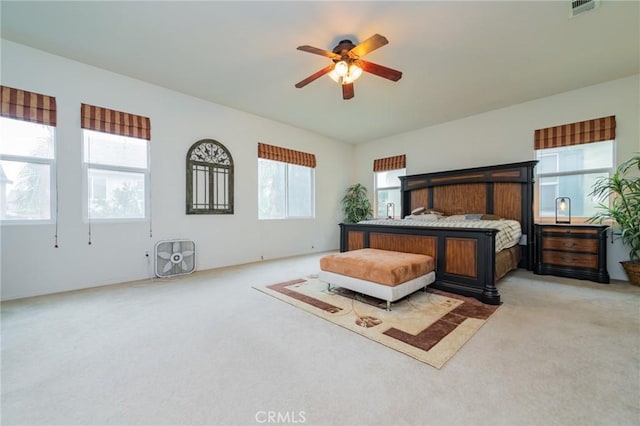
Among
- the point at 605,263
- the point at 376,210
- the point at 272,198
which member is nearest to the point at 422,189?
the point at 376,210

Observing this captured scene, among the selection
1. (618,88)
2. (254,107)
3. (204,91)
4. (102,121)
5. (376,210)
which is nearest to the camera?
(102,121)

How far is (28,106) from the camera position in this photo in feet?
10.2

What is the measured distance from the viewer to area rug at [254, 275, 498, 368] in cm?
199

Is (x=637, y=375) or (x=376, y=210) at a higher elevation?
(x=376, y=210)

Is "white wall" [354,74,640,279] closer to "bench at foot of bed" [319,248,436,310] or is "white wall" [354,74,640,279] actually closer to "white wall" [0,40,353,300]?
"white wall" [0,40,353,300]

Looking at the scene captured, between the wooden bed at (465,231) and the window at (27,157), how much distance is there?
4121 millimetres

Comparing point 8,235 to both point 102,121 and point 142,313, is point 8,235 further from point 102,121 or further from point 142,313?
point 142,313

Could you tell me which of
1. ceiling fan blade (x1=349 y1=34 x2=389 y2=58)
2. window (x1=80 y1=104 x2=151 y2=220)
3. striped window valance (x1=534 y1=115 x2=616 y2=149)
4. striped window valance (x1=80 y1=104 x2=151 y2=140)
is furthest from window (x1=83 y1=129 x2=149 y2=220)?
striped window valance (x1=534 y1=115 x2=616 y2=149)

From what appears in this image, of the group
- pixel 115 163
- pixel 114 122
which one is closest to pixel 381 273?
pixel 115 163

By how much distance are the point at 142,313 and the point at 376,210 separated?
5.70m

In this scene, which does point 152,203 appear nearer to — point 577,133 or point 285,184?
point 285,184

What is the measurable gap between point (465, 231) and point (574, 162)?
10.1 ft

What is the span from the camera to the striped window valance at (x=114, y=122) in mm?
3496

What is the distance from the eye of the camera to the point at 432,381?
5.20 feet
